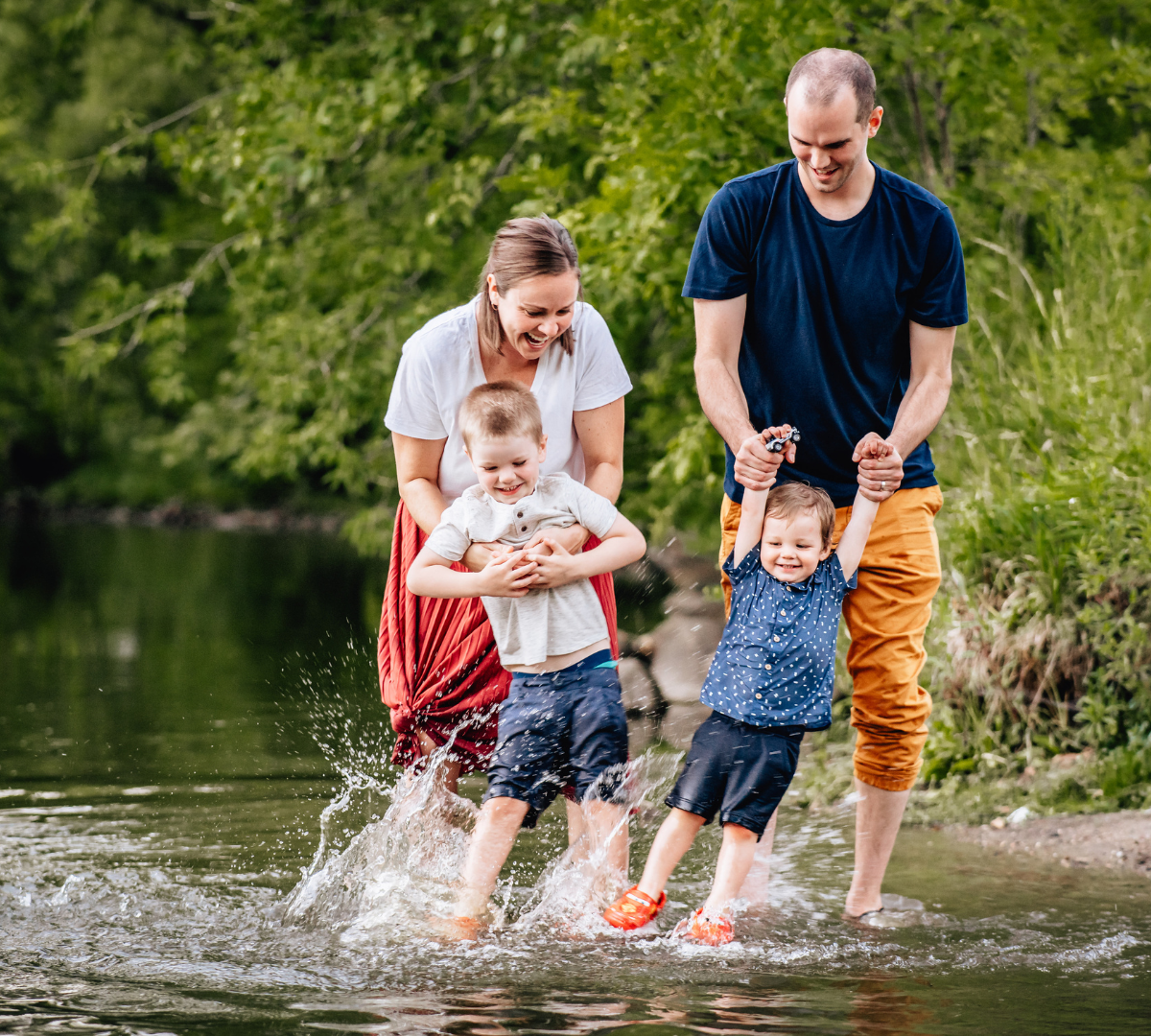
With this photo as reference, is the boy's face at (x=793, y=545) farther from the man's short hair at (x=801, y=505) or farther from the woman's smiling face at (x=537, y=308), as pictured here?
the woman's smiling face at (x=537, y=308)

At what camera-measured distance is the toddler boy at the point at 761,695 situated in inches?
158

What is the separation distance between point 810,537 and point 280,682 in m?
6.61

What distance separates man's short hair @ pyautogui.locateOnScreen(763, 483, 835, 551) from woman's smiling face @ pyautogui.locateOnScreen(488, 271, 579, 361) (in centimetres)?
73

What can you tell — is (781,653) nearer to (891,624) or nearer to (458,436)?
(891,624)

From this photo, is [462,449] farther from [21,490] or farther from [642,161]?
[21,490]

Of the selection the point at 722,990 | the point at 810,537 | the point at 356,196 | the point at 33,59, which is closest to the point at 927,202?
the point at 810,537

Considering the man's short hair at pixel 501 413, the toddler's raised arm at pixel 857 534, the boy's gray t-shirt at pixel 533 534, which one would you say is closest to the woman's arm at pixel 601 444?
the boy's gray t-shirt at pixel 533 534

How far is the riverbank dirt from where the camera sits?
5125mm

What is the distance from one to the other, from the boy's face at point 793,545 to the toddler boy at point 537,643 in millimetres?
358

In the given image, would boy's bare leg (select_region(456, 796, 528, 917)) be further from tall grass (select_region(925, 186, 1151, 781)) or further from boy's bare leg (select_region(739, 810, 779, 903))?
tall grass (select_region(925, 186, 1151, 781))

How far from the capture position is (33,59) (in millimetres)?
27969

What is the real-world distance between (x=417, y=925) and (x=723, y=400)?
166 cm

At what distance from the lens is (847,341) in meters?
4.11

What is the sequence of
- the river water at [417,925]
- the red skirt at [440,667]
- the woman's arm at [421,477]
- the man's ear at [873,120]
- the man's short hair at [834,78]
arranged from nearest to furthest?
1. the river water at [417,925]
2. the man's short hair at [834,78]
3. the man's ear at [873,120]
4. the woman's arm at [421,477]
5. the red skirt at [440,667]
